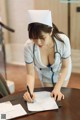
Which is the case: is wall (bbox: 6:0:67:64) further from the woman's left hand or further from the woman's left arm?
the woman's left hand

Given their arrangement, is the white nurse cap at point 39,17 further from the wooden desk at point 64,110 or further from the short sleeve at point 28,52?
the wooden desk at point 64,110

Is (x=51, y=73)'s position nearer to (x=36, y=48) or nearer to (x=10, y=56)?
(x=36, y=48)

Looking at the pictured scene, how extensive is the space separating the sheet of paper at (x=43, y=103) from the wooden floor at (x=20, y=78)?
1695 mm

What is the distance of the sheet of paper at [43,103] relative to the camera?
141 cm

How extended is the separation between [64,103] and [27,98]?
0.23 meters

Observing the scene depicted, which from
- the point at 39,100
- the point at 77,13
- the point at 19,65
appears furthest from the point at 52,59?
the point at 19,65

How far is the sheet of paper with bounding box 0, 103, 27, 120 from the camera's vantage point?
1348mm

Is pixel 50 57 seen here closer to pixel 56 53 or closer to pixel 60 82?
pixel 56 53

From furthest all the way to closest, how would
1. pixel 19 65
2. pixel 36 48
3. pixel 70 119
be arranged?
pixel 19 65 < pixel 36 48 < pixel 70 119

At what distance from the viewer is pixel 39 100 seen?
4.96 ft

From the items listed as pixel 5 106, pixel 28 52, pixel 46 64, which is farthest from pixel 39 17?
pixel 5 106

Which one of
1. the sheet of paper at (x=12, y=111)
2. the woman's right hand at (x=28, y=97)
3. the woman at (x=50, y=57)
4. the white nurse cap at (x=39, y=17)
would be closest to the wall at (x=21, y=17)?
the woman at (x=50, y=57)

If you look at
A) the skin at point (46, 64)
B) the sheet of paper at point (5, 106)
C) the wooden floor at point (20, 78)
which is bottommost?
the wooden floor at point (20, 78)

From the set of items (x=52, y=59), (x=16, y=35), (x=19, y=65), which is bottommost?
(x=19, y=65)
